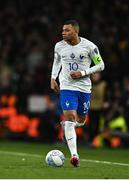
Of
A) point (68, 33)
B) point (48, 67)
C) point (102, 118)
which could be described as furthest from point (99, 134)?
point (68, 33)

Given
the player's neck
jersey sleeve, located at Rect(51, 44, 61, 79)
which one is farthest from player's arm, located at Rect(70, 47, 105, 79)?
jersey sleeve, located at Rect(51, 44, 61, 79)

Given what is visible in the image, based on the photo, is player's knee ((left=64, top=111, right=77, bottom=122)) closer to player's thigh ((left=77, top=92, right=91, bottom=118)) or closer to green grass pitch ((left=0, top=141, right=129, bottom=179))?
player's thigh ((left=77, top=92, right=91, bottom=118))

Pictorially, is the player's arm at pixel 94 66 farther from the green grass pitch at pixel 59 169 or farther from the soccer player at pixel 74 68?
the green grass pitch at pixel 59 169

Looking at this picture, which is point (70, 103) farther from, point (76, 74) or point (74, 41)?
point (74, 41)

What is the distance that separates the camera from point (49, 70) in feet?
81.7

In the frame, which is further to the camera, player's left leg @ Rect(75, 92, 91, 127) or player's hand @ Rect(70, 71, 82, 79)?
player's left leg @ Rect(75, 92, 91, 127)

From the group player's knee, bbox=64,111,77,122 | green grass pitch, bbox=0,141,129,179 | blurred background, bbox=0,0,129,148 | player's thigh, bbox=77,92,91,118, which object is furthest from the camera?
blurred background, bbox=0,0,129,148

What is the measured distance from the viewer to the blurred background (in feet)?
70.2

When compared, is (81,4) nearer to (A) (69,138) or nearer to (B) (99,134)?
(B) (99,134)

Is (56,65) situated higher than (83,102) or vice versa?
(56,65)

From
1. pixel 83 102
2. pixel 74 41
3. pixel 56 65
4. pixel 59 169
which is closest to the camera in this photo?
pixel 59 169

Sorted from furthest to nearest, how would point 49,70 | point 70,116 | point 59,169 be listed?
point 49,70, point 70,116, point 59,169

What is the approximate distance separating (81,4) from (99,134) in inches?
262

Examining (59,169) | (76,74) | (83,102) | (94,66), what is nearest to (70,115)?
(83,102)
